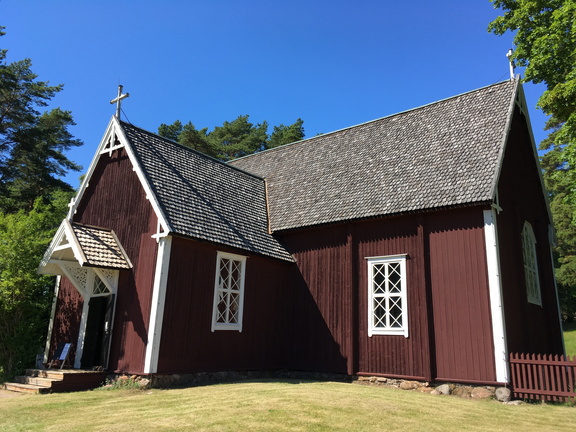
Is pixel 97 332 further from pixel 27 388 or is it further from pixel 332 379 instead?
pixel 332 379

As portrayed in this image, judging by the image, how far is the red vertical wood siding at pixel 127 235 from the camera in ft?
39.5

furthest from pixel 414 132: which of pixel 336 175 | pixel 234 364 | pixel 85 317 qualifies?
pixel 85 317

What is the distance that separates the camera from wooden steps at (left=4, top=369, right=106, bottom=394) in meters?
11.3

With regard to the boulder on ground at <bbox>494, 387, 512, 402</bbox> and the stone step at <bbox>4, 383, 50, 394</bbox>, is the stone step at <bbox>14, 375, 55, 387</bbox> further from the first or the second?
the boulder on ground at <bbox>494, 387, 512, 402</bbox>

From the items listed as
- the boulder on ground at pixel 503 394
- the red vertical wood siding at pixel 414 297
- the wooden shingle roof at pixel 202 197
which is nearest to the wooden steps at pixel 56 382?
the wooden shingle roof at pixel 202 197

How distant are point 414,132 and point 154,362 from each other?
37.9 feet

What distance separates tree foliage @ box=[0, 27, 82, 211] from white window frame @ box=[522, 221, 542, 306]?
30.1 metres

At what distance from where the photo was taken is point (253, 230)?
15391mm

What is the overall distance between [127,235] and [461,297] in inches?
382

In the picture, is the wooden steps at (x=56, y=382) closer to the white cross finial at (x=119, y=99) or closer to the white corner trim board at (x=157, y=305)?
the white corner trim board at (x=157, y=305)

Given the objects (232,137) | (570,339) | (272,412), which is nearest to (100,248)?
(272,412)

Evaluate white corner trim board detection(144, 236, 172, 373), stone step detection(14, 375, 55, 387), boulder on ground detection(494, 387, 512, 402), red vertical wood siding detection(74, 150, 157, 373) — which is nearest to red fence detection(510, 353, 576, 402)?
boulder on ground detection(494, 387, 512, 402)

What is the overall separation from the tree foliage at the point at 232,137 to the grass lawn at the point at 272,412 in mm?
31066

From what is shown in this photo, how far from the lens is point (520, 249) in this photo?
1352 cm
